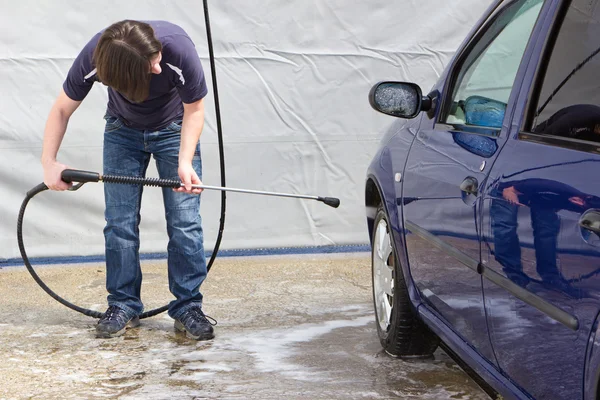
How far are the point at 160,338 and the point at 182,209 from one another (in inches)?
24.2

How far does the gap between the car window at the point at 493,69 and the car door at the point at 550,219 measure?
10.2 inches

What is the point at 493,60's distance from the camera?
345 centimetres

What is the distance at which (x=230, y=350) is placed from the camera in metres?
4.47

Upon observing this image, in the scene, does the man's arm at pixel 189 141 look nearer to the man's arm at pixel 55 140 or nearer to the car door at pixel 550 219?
the man's arm at pixel 55 140

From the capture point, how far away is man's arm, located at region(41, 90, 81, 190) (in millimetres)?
4406

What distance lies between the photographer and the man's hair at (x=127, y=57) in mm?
4074

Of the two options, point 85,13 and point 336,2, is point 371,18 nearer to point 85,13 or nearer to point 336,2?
point 336,2

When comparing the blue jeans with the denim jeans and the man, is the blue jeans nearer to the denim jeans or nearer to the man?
the man

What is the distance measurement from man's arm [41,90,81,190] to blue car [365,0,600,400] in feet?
4.73

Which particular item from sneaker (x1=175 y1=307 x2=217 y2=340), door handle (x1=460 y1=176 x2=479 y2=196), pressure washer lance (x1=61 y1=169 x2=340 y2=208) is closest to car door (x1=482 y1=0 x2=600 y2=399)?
door handle (x1=460 y1=176 x2=479 y2=196)

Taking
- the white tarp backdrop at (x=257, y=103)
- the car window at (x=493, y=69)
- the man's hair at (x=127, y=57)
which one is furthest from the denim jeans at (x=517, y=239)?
the white tarp backdrop at (x=257, y=103)

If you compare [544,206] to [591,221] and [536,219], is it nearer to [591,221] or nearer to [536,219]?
[536,219]

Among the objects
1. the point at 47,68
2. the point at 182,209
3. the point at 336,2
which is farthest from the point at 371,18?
the point at 182,209

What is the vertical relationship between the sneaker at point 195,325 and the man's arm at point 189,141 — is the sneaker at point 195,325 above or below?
below
